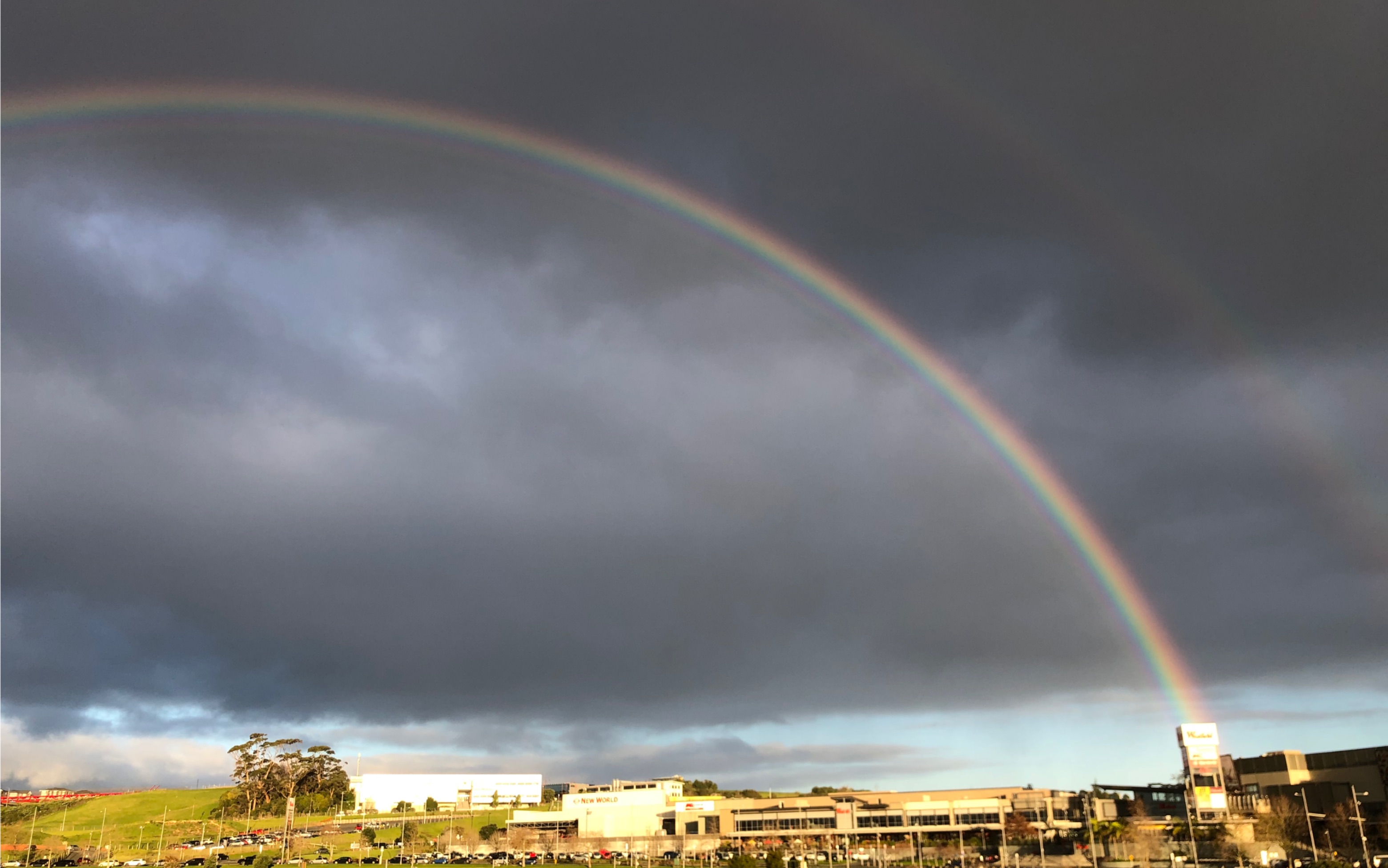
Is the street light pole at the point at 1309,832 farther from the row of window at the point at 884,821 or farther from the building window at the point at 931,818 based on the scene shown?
the building window at the point at 931,818

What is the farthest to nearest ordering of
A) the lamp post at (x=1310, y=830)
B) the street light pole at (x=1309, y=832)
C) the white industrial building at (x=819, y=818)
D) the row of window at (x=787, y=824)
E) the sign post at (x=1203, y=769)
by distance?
the row of window at (x=787, y=824) → the white industrial building at (x=819, y=818) → the sign post at (x=1203, y=769) → the lamp post at (x=1310, y=830) → the street light pole at (x=1309, y=832)

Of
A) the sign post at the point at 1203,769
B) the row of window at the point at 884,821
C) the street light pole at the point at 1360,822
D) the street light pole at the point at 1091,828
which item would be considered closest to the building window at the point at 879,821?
the row of window at the point at 884,821

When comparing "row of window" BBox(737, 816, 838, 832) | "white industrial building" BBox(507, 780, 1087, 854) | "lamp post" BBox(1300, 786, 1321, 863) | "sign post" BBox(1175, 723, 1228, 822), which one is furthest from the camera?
"row of window" BBox(737, 816, 838, 832)

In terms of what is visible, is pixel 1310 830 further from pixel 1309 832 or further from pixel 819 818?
pixel 819 818

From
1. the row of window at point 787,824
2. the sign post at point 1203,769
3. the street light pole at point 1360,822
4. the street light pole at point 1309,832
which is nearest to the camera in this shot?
the street light pole at point 1360,822

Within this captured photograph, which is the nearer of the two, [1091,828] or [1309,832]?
[1091,828]

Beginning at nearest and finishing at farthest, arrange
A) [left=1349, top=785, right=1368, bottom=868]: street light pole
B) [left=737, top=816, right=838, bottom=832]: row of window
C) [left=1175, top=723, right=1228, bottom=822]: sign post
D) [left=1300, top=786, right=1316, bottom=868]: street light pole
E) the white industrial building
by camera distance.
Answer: [left=1349, top=785, right=1368, bottom=868]: street light pole < [left=1300, top=786, right=1316, bottom=868]: street light pole < [left=1175, top=723, right=1228, bottom=822]: sign post < the white industrial building < [left=737, top=816, right=838, bottom=832]: row of window

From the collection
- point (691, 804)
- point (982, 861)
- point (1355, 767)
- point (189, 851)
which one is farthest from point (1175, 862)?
point (189, 851)

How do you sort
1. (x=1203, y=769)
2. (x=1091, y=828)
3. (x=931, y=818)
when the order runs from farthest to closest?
(x=931, y=818) < (x=1203, y=769) < (x=1091, y=828)

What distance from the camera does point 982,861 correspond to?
13038 cm

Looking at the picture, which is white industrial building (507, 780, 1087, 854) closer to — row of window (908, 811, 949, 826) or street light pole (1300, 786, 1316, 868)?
row of window (908, 811, 949, 826)

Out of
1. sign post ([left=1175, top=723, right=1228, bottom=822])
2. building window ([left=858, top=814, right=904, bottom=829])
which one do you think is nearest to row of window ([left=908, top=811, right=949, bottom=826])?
building window ([left=858, top=814, right=904, bottom=829])

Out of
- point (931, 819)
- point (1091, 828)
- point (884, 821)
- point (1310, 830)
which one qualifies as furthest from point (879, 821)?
point (1310, 830)

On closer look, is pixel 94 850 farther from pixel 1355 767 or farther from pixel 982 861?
pixel 1355 767
